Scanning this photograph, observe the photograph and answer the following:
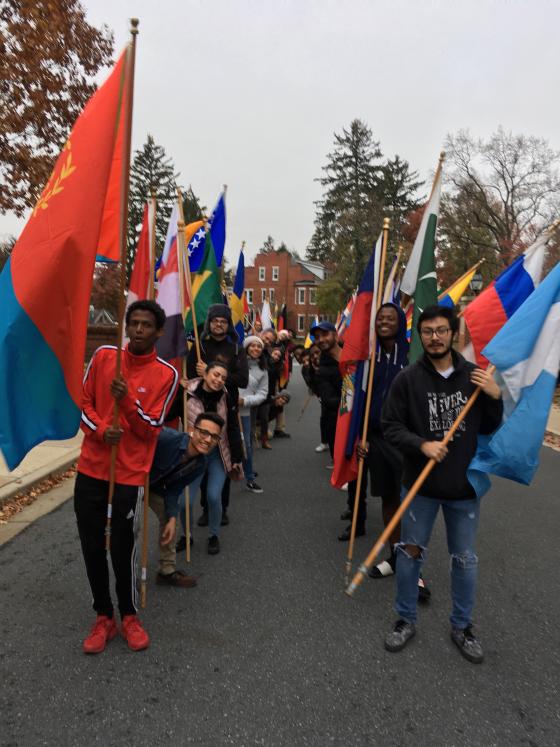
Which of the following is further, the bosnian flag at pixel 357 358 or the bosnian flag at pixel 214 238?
the bosnian flag at pixel 214 238

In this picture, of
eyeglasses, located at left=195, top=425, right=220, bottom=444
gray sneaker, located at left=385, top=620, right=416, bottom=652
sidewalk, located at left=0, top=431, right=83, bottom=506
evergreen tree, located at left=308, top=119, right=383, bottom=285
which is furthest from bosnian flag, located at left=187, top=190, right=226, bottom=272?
evergreen tree, located at left=308, top=119, right=383, bottom=285

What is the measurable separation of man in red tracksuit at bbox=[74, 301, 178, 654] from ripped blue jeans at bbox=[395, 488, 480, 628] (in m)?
1.52

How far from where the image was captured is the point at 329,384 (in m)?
6.43

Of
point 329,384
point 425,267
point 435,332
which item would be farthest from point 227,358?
point 435,332

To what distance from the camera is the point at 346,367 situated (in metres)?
4.59

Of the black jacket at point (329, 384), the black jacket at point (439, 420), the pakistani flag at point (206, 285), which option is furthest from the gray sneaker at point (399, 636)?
the pakistani flag at point (206, 285)

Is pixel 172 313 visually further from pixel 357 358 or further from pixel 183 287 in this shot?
pixel 357 358

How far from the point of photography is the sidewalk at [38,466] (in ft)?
17.9

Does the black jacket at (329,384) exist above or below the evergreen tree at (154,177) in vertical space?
below

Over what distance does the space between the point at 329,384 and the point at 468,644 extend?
3816 mm

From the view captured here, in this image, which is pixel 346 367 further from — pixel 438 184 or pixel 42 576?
pixel 42 576

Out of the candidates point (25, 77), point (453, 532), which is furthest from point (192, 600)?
point (25, 77)

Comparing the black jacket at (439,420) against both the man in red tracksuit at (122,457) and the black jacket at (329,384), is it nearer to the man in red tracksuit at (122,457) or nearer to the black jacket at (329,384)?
the man in red tracksuit at (122,457)

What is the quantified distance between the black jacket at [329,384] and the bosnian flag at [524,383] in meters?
3.42
